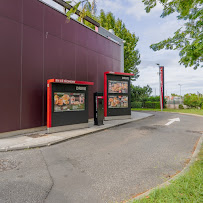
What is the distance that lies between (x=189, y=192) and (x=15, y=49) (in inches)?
376

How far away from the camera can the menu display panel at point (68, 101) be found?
30.2 feet

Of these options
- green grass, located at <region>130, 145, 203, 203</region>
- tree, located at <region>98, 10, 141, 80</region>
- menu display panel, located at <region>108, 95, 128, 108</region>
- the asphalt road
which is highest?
tree, located at <region>98, 10, 141, 80</region>

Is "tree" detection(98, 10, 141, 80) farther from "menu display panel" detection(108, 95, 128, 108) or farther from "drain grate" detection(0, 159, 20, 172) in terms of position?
"drain grate" detection(0, 159, 20, 172)

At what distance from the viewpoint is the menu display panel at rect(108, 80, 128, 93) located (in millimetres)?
13820

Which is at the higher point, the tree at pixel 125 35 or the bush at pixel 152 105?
the tree at pixel 125 35

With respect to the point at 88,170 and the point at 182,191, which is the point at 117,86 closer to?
the point at 88,170

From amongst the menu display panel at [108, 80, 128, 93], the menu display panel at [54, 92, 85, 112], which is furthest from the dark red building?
the menu display panel at [108, 80, 128, 93]

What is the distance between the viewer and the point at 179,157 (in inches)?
205

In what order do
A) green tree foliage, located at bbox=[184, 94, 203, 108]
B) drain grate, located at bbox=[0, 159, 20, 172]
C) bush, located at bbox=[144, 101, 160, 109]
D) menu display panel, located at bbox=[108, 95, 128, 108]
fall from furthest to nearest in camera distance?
bush, located at bbox=[144, 101, 160, 109], green tree foliage, located at bbox=[184, 94, 203, 108], menu display panel, located at bbox=[108, 95, 128, 108], drain grate, located at bbox=[0, 159, 20, 172]

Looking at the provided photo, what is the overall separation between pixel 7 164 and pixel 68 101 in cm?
535

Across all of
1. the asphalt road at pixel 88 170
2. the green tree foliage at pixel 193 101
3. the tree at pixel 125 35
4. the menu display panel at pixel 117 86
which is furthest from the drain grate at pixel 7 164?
the green tree foliage at pixel 193 101

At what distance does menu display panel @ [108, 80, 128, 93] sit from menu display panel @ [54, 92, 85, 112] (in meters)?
3.95

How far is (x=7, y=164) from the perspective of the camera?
15.6ft

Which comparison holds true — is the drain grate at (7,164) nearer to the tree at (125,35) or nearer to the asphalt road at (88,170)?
the asphalt road at (88,170)
